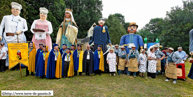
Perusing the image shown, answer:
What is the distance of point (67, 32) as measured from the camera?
5.72 meters

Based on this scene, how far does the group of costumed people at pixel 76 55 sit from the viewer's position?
16.4 feet

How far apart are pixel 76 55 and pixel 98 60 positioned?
3.59ft

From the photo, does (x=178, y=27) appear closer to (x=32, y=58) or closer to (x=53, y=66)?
(x=53, y=66)

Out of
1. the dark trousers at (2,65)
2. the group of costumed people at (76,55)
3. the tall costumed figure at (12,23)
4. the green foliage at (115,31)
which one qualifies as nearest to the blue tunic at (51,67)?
the group of costumed people at (76,55)

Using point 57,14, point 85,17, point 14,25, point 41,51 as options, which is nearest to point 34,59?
point 41,51

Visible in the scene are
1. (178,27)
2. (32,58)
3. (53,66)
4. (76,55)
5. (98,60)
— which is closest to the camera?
(53,66)

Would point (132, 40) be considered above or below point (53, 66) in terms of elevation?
above

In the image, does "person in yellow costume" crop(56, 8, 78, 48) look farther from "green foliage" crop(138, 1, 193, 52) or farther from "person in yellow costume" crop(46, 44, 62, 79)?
"green foliage" crop(138, 1, 193, 52)

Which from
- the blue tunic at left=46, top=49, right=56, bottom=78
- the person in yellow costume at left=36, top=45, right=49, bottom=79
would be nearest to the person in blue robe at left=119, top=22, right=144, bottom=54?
the blue tunic at left=46, top=49, right=56, bottom=78

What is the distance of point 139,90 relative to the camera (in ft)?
12.7

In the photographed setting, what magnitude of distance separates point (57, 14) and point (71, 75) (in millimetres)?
13063

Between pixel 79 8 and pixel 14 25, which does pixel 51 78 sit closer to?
pixel 14 25

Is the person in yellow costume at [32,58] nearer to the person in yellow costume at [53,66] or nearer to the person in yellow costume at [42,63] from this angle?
the person in yellow costume at [42,63]

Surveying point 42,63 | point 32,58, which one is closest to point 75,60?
point 42,63
